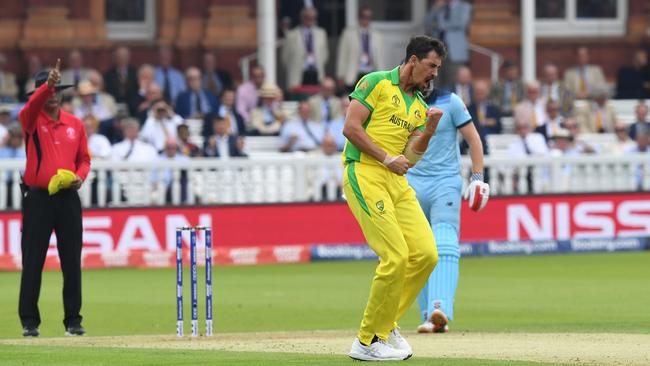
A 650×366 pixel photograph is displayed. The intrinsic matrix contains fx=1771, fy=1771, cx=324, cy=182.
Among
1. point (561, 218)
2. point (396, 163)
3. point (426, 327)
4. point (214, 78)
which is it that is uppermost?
point (396, 163)

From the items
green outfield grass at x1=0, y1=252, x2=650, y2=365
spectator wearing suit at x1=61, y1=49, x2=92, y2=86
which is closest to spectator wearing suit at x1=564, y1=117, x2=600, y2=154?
green outfield grass at x1=0, y1=252, x2=650, y2=365

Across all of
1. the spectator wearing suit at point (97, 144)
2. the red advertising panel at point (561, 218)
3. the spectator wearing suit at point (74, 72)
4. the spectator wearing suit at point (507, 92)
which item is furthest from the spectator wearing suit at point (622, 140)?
the spectator wearing suit at point (74, 72)

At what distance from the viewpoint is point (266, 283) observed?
62.0 ft

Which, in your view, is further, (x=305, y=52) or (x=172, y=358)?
(x=305, y=52)

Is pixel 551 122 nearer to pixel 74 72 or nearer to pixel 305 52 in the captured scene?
pixel 305 52

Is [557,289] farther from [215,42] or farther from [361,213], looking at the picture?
[215,42]

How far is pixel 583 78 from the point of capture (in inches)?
1099

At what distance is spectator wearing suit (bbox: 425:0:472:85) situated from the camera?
26719 millimetres

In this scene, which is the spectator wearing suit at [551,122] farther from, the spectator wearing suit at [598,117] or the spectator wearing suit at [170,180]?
the spectator wearing suit at [170,180]

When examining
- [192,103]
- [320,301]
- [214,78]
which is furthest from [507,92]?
[320,301]

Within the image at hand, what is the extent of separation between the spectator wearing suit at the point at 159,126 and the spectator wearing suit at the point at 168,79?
178 cm

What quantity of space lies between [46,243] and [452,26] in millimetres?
13996

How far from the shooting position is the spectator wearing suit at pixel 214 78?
1018 inches

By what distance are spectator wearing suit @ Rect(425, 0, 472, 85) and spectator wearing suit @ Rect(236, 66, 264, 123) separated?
302 centimetres
